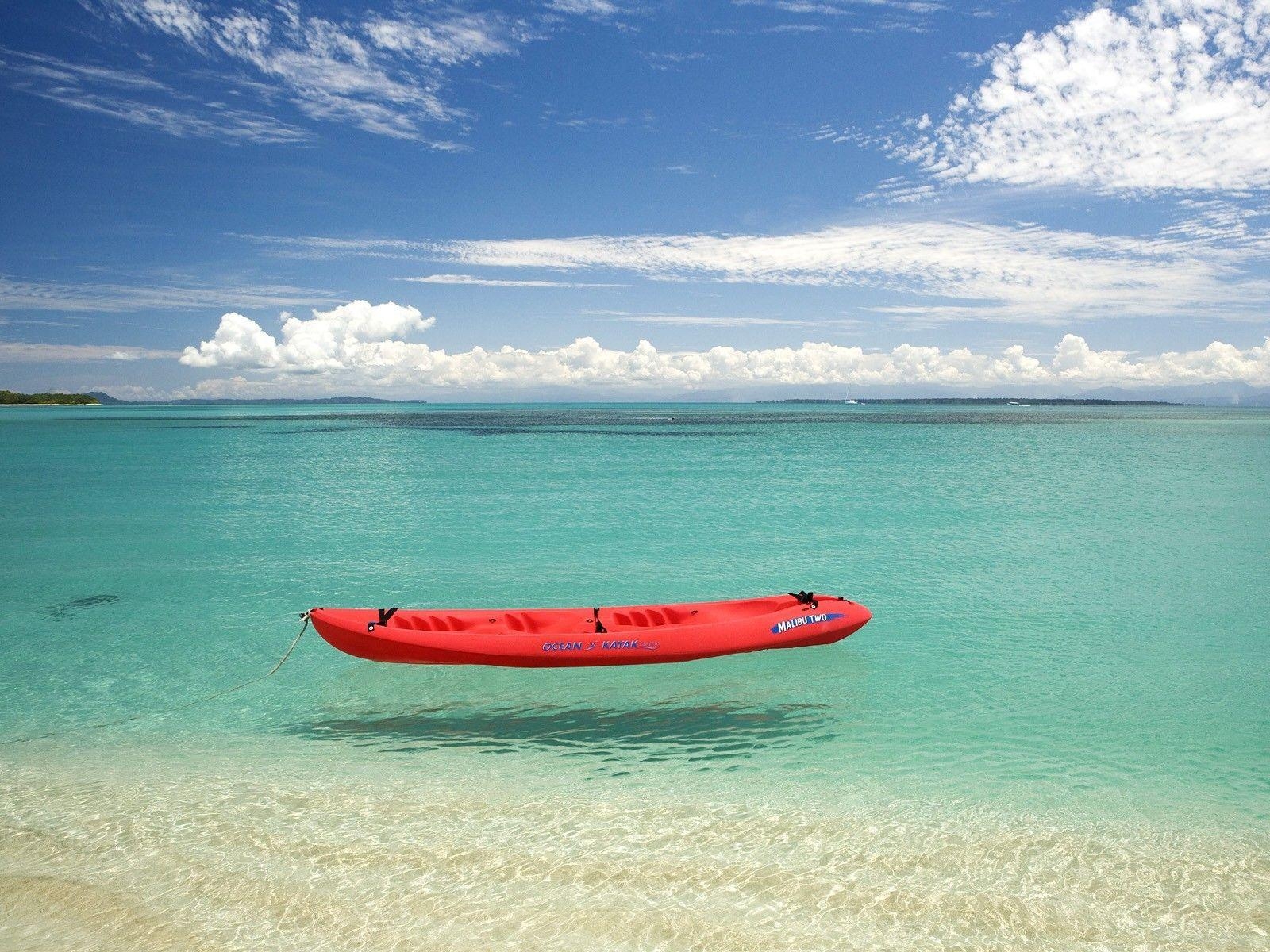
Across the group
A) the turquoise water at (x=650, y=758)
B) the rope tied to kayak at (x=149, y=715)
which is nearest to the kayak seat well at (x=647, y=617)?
the turquoise water at (x=650, y=758)

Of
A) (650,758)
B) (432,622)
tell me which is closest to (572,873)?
(650,758)

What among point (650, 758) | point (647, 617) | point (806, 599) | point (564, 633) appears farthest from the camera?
point (806, 599)

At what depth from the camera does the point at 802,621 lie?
11.9 m

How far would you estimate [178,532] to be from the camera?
26188mm

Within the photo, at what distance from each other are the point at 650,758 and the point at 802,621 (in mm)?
3550

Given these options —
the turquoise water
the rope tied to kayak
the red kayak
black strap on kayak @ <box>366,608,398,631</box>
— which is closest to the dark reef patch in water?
the turquoise water

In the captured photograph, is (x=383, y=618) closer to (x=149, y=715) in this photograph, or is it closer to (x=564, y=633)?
(x=564, y=633)

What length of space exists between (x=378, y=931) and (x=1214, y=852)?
7.34 meters

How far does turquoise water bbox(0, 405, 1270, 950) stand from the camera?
6.56 m

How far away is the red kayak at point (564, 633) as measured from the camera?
34.9ft

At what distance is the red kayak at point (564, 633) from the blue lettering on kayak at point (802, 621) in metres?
0.01

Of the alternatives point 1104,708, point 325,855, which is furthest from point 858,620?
point 325,855

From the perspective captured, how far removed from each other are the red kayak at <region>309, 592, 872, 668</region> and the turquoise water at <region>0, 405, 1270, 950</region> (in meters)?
0.76

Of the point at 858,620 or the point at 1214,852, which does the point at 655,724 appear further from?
the point at 1214,852
